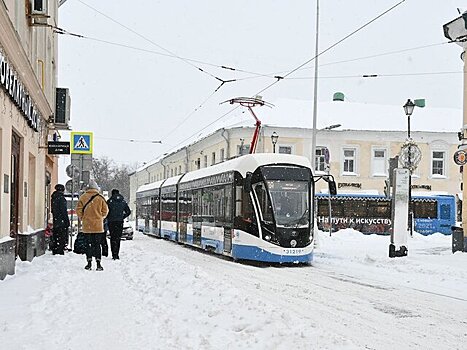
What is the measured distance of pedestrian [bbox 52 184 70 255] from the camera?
1819cm

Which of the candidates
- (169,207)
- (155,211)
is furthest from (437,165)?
(169,207)

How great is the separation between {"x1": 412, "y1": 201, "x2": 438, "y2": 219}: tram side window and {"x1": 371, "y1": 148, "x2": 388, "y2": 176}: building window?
5.49m

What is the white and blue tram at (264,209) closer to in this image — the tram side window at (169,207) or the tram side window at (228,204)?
the tram side window at (228,204)

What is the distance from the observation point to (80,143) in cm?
2181

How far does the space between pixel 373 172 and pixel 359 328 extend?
4179 cm

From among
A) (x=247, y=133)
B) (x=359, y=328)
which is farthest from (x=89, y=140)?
(x=247, y=133)

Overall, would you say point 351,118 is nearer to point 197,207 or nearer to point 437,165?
point 437,165

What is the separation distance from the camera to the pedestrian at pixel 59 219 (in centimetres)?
1819

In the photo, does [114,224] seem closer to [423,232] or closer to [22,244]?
[22,244]

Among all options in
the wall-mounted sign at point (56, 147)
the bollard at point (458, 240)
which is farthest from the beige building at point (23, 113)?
the bollard at point (458, 240)

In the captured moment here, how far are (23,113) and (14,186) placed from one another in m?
1.65

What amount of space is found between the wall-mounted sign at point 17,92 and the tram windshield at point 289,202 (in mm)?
6166

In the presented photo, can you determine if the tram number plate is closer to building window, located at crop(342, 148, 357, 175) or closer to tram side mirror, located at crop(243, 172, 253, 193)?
tram side mirror, located at crop(243, 172, 253, 193)

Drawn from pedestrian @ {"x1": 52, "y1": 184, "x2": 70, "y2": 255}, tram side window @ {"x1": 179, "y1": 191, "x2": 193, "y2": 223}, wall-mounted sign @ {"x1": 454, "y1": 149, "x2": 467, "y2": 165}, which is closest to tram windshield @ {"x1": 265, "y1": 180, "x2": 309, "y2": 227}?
pedestrian @ {"x1": 52, "y1": 184, "x2": 70, "y2": 255}
